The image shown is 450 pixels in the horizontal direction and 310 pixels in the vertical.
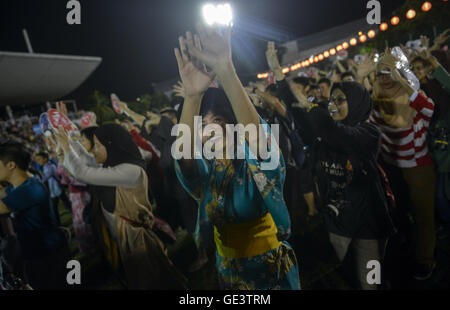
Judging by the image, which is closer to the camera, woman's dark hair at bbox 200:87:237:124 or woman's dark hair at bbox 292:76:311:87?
woman's dark hair at bbox 200:87:237:124

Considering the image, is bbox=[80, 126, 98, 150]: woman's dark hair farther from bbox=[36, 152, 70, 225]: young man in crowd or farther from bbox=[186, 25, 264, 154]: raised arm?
bbox=[36, 152, 70, 225]: young man in crowd

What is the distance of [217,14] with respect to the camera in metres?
1.38

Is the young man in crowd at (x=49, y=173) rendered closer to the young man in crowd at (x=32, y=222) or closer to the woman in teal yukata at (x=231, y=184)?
the young man in crowd at (x=32, y=222)

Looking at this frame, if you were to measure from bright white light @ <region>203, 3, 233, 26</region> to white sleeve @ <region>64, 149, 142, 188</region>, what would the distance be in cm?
112

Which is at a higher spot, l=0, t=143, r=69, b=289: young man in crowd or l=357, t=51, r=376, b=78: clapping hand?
l=357, t=51, r=376, b=78: clapping hand

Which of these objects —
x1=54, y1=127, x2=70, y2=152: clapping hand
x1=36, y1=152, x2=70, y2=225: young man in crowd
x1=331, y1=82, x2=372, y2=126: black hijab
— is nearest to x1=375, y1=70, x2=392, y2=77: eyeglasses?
x1=331, y1=82, x2=372, y2=126: black hijab

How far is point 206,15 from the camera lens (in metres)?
1.37

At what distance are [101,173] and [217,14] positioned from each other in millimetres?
1237

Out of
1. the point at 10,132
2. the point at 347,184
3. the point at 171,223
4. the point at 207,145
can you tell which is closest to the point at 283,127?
the point at 347,184

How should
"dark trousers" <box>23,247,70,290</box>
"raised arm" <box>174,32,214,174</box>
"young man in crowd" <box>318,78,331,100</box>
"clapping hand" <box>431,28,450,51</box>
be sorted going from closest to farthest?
"raised arm" <box>174,32,214,174</box> → "dark trousers" <box>23,247,70,290</box> → "clapping hand" <box>431,28,450,51</box> → "young man in crowd" <box>318,78,331,100</box>

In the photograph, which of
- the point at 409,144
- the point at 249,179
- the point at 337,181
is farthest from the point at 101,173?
the point at 409,144

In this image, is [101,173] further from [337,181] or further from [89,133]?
[337,181]

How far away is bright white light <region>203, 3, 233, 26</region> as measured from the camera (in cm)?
131
